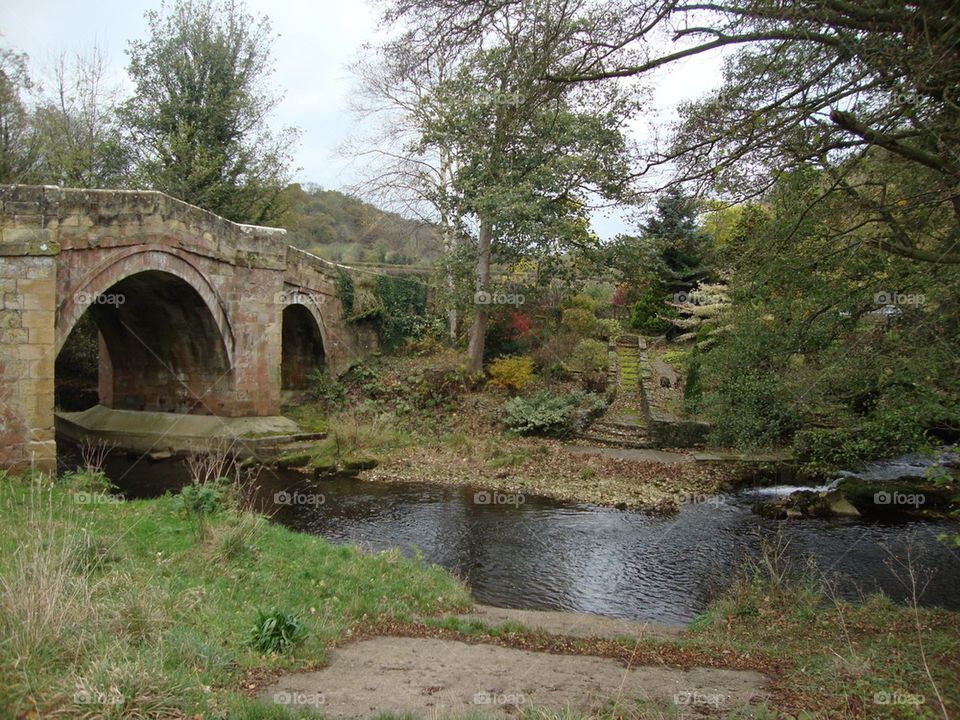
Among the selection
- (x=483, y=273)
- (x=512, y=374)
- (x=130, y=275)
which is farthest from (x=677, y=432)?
(x=130, y=275)

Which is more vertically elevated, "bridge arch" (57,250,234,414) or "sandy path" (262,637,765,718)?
"bridge arch" (57,250,234,414)

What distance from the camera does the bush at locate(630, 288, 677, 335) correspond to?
27078 mm

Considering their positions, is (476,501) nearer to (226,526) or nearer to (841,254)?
(226,526)

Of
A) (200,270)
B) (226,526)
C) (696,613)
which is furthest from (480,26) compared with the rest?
(200,270)
